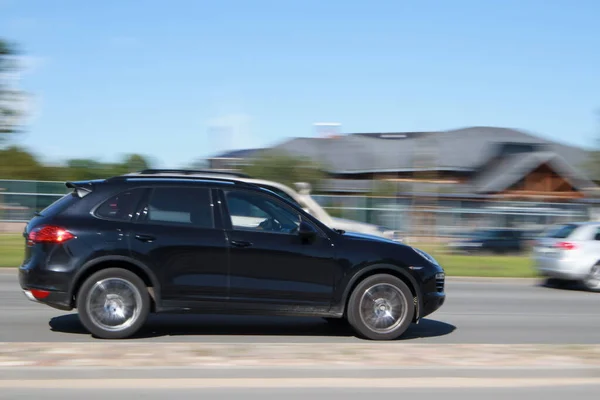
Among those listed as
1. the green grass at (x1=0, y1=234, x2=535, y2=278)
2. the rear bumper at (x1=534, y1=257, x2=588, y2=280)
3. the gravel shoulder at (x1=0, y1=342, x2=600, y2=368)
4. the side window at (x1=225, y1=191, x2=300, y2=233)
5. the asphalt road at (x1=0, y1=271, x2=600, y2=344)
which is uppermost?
the side window at (x1=225, y1=191, x2=300, y2=233)

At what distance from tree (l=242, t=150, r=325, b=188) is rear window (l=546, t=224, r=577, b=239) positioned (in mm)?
31477

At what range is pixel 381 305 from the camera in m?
9.20

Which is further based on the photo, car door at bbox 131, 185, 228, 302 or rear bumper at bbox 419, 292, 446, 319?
rear bumper at bbox 419, 292, 446, 319

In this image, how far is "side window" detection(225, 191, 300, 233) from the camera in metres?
9.06

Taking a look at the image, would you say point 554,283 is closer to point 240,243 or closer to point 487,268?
point 487,268

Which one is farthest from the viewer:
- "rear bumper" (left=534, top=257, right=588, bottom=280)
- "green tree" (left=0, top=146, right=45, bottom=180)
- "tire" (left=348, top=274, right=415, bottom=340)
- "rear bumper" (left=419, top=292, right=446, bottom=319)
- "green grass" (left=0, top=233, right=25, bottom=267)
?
"green tree" (left=0, top=146, right=45, bottom=180)

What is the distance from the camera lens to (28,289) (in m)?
8.77

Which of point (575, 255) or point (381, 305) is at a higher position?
point (575, 255)

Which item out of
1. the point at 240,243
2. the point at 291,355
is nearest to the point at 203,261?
the point at 240,243

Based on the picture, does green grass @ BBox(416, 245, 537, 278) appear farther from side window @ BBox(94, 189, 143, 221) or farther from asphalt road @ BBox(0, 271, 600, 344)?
side window @ BBox(94, 189, 143, 221)

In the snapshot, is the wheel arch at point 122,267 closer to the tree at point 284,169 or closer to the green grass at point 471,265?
the green grass at point 471,265
